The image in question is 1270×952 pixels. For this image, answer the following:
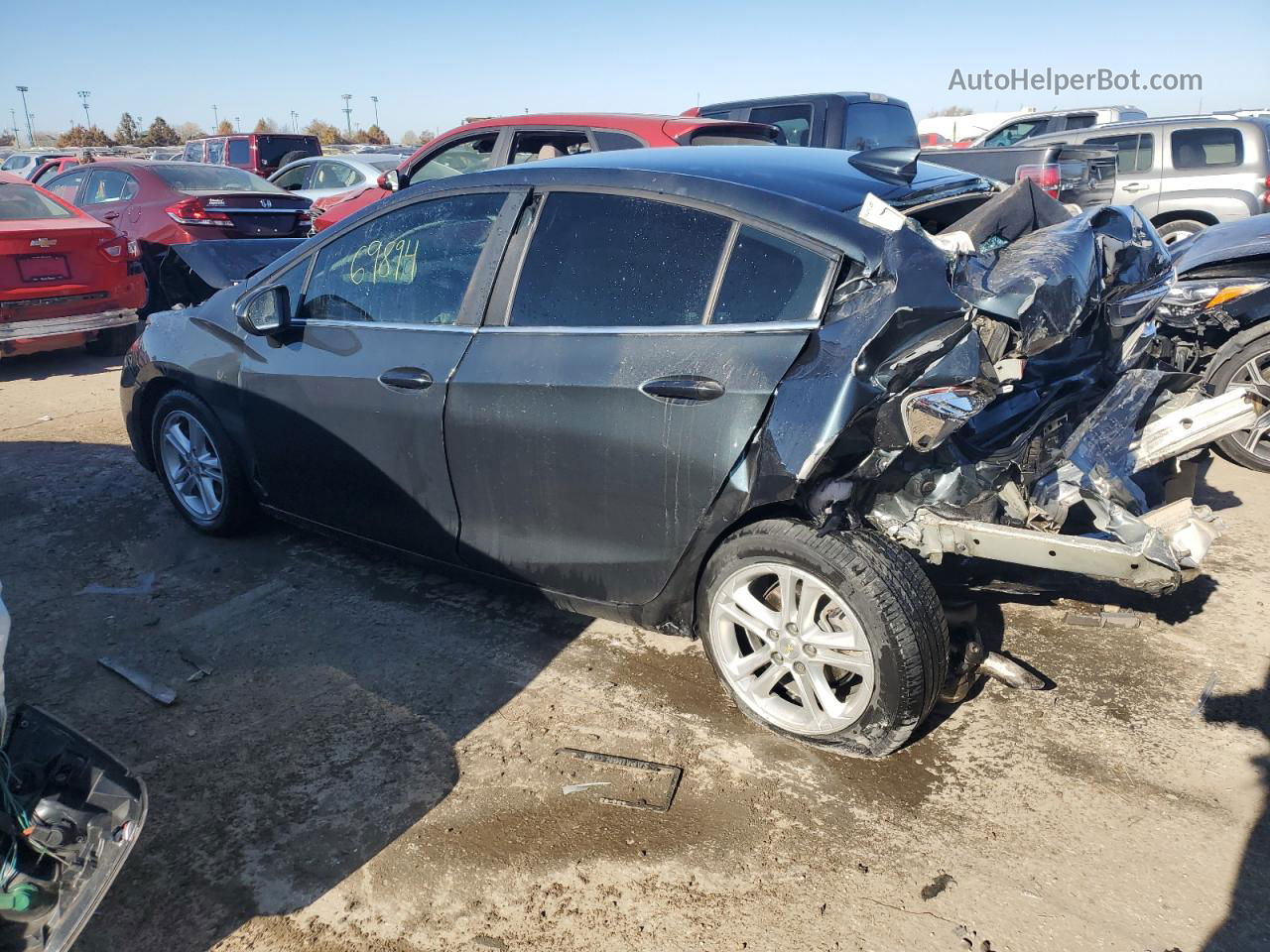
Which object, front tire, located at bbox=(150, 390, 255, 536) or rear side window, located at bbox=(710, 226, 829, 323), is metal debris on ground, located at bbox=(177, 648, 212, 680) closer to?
front tire, located at bbox=(150, 390, 255, 536)

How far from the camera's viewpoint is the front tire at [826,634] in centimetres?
277

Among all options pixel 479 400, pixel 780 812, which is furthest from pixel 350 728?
pixel 780 812

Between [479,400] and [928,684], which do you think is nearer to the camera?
[928,684]

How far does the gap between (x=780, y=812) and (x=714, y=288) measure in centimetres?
160

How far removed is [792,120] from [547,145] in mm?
2804

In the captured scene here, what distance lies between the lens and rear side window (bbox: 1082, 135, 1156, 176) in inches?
436

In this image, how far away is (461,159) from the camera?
8.59 metres

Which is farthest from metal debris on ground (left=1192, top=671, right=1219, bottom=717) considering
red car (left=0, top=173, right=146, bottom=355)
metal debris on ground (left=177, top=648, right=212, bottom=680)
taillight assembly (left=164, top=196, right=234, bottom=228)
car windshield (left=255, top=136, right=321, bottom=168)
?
car windshield (left=255, top=136, right=321, bottom=168)

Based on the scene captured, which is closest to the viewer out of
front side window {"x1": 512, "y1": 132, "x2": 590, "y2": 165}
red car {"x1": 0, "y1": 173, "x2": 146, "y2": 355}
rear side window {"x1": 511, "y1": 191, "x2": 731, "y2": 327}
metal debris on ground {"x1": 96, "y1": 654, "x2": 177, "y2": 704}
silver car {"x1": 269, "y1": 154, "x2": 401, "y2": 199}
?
rear side window {"x1": 511, "y1": 191, "x2": 731, "y2": 327}

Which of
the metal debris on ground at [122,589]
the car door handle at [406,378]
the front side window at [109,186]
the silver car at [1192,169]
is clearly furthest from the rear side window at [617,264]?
the silver car at [1192,169]

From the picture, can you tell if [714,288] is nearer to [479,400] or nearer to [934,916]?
[479,400]

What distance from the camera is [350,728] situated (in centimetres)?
323

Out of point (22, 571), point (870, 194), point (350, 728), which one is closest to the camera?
point (870, 194)

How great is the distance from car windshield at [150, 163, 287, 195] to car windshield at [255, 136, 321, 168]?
27.5 feet
